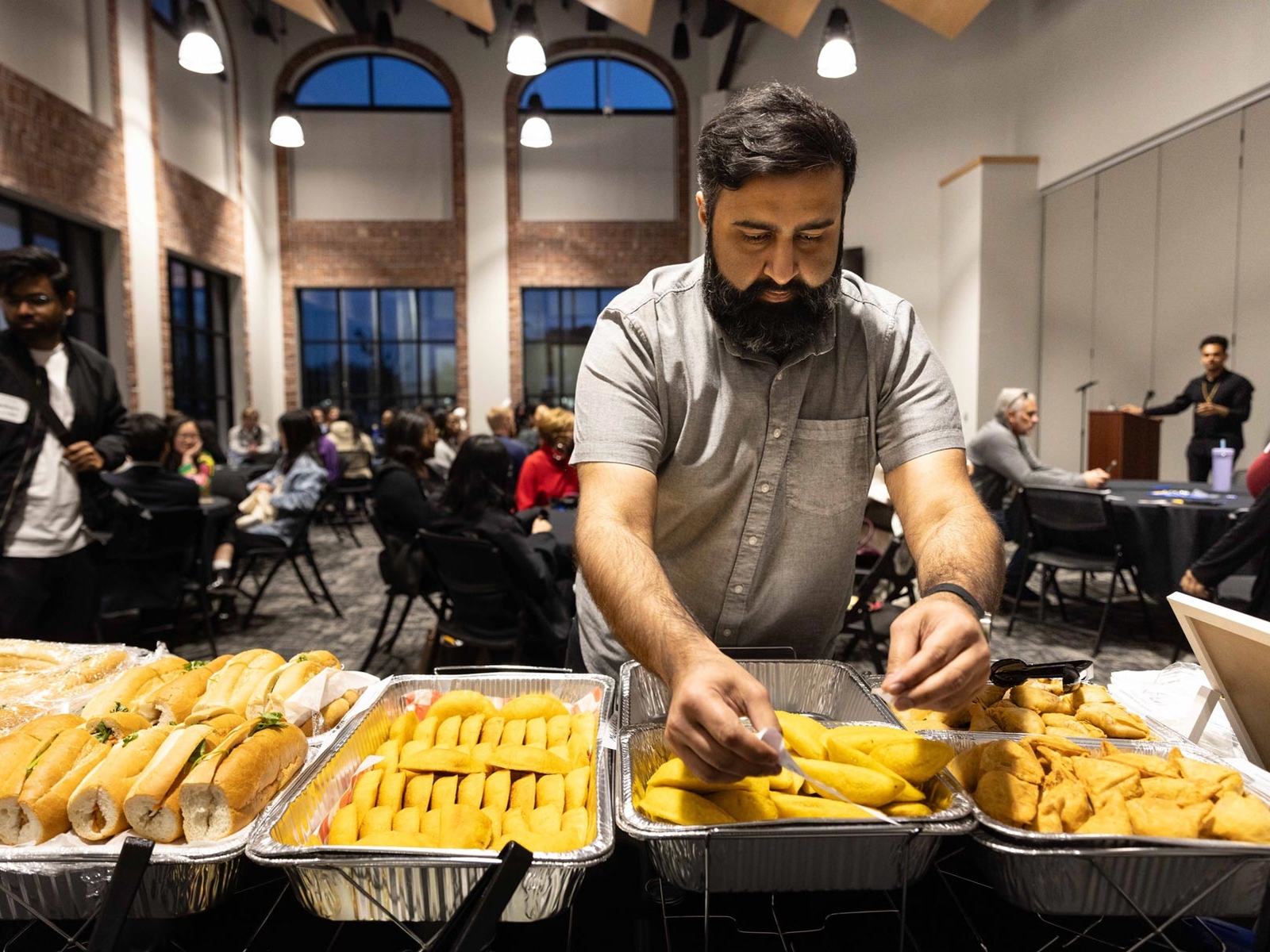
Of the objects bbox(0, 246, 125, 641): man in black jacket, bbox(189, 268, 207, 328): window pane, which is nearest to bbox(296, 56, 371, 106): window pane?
bbox(189, 268, 207, 328): window pane

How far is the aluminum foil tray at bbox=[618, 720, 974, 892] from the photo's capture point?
0.75 meters

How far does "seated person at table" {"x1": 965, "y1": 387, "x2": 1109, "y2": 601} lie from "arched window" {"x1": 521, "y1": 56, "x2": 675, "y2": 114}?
9234mm

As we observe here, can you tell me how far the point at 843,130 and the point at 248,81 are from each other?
12.7 metres

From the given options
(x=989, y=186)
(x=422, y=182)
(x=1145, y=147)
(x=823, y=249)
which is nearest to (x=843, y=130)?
(x=823, y=249)

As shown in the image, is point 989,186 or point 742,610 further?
point 989,186

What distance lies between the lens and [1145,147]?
275 inches

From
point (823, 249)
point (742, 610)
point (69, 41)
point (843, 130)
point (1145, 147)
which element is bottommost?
point (742, 610)

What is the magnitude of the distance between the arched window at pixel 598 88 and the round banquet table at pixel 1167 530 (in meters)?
10.3

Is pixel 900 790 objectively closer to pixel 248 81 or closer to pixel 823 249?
pixel 823 249

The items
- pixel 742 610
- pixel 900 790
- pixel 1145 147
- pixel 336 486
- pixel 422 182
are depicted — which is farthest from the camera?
pixel 422 182

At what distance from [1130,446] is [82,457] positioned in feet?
24.2

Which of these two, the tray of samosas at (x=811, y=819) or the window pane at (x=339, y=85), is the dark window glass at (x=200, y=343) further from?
the tray of samosas at (x=811, y=819)

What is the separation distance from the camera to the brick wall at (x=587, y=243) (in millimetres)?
12461

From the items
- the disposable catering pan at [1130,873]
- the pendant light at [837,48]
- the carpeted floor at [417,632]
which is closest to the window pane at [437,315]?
the carpeted floor at [417,632]
